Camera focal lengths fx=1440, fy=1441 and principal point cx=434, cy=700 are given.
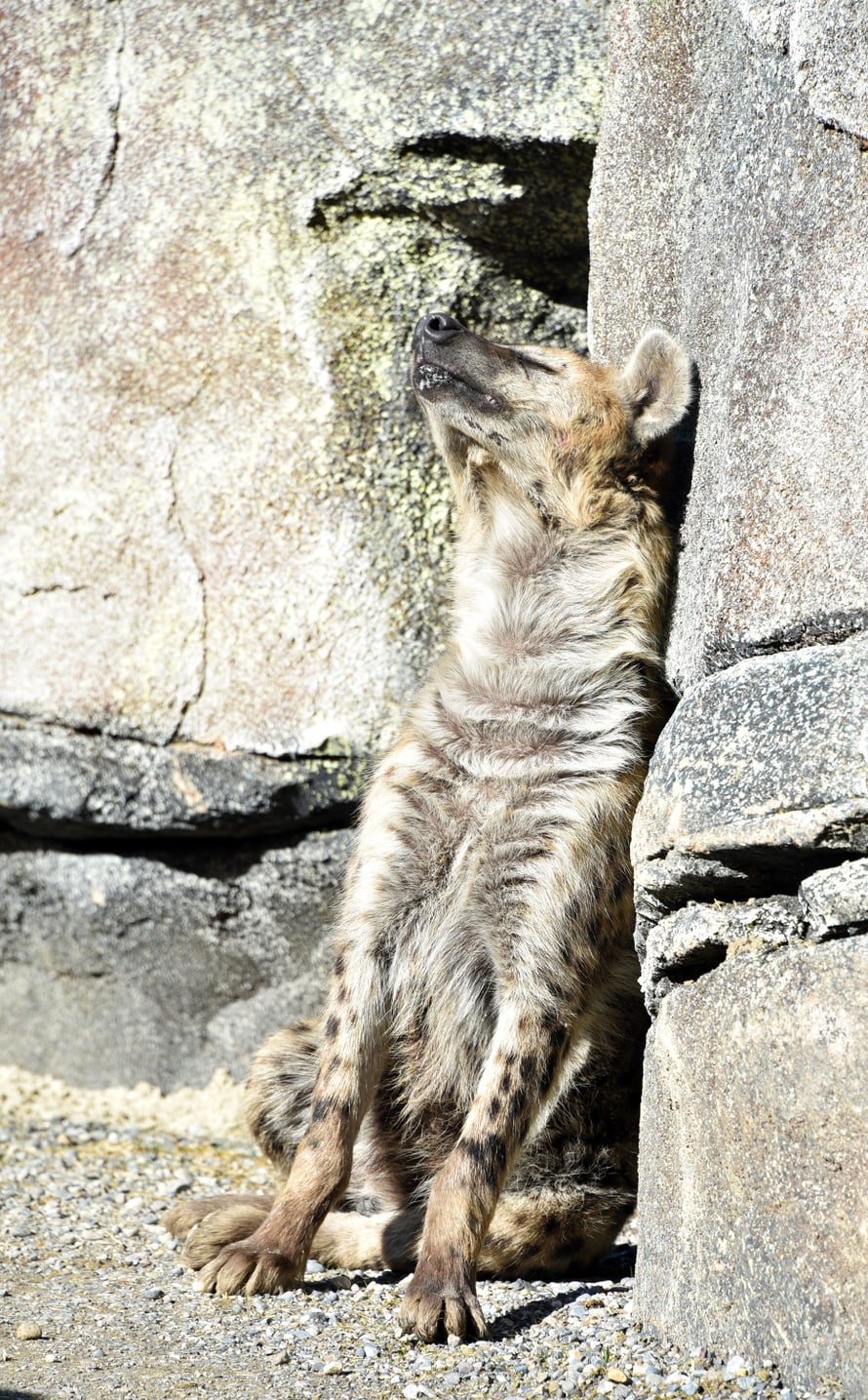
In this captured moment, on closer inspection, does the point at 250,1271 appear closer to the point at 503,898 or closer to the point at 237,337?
the point at 503,898

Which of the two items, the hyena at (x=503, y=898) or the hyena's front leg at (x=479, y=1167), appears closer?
the hyena's front leg at (x=479, y=1167)

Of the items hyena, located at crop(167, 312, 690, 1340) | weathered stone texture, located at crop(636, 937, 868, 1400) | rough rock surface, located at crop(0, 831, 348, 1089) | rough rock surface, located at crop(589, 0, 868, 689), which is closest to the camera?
weathered stone texture, located at crop(636, 937, 868, 1400)

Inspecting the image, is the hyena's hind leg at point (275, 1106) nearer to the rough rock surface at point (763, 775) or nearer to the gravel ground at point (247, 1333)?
the gravel ground at point (247, 1333)

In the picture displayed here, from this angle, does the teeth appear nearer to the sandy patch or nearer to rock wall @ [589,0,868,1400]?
rock wall @ [589,0,868,1400]

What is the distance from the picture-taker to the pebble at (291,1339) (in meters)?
3.03

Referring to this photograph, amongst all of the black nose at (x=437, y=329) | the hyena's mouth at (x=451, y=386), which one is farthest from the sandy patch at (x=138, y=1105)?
the black nose at (x=437, y=329)

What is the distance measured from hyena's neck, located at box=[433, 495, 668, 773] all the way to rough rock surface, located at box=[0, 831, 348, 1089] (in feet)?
4.09

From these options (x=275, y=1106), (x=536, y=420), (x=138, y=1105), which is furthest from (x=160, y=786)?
(x=536, y=420)

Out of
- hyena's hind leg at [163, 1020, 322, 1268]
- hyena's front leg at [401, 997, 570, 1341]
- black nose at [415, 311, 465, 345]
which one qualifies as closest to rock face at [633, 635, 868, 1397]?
hyena's front leg at [401, 997, 570, 1341]

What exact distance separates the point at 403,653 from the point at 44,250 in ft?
6.65

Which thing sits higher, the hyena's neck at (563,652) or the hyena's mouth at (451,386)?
the hyena's mouth at (451,386)

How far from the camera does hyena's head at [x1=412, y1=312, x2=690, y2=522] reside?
14.0 feet

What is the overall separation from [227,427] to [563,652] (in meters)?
1.75

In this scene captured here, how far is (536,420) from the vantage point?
4316mm
